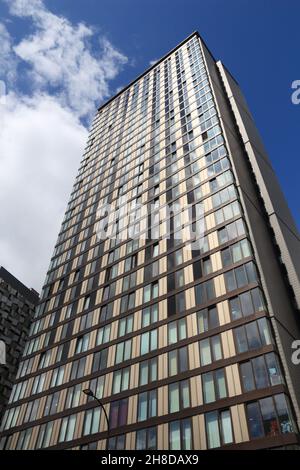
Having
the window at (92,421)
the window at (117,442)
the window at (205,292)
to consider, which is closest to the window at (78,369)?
the window at (92,421)

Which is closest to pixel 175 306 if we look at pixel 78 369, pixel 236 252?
pixel 236 252

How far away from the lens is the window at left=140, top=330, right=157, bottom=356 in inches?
1442

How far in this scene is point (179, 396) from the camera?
31172 mm

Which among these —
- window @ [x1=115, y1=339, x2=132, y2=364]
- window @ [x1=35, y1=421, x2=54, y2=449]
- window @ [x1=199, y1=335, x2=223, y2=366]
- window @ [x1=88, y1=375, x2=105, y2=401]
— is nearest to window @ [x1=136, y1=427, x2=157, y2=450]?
window @ [x1=199, y1=335, x2=223, y2=366]

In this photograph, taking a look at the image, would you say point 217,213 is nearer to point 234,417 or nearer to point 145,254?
point 145,254

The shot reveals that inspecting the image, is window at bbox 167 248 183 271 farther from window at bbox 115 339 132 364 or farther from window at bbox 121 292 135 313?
window at bbox 115 339 132 364

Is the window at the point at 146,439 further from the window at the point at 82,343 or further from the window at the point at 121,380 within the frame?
the window at the point at 82,343

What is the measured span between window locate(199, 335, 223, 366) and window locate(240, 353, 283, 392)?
2.69 m

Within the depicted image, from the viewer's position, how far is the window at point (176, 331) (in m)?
35.2

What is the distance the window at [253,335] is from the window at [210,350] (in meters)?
1.66

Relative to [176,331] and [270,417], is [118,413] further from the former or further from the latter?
[270,417]

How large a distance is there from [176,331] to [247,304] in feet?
23.9

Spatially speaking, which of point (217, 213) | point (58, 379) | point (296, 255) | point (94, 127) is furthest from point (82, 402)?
point (94, 127)

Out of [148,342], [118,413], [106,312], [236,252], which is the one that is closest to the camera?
[118,413]
